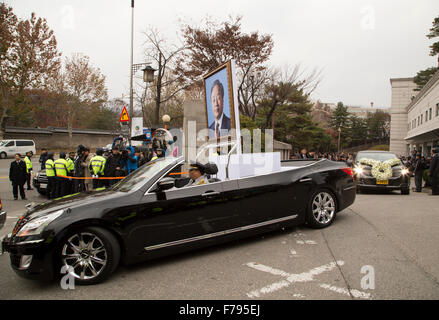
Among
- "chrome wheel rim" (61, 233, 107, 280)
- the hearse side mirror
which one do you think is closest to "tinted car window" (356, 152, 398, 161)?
the hearse side mirror

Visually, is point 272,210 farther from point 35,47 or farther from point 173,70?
point 35,47

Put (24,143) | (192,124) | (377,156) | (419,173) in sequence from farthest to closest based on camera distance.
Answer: (24,143)
(192,124)
(419,173)
(377,156)

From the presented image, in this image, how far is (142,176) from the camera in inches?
171

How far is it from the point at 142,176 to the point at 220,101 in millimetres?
5190

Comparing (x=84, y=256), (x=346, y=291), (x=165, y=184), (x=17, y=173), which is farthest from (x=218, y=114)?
(x=17, y=173)

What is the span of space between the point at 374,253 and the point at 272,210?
1.47 m

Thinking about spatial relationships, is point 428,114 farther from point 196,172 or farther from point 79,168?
point 196,172

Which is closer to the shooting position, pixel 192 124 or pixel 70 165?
pixel 70 165

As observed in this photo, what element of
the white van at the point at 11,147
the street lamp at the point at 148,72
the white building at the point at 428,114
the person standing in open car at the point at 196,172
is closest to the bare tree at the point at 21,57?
the white van at the point at 11,147

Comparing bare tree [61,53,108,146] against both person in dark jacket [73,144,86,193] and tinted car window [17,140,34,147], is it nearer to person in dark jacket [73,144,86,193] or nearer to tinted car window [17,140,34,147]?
tinted car window [17,140,34,147]

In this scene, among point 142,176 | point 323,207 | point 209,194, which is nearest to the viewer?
point 209,194

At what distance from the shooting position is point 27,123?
47156 millimetres

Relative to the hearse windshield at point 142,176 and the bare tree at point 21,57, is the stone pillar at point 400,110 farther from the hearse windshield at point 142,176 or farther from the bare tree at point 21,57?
the hearse windshield at point 142,176
